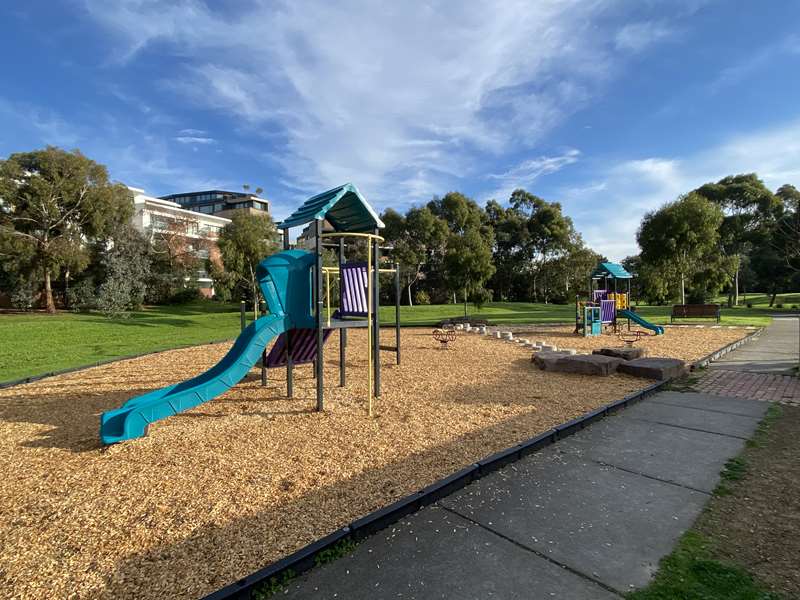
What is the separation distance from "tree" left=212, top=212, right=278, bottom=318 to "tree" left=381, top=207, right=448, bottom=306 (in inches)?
635

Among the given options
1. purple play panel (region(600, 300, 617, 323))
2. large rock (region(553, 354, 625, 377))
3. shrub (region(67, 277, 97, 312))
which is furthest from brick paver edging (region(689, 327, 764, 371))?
shrub (region(67, 277, 97, 312))

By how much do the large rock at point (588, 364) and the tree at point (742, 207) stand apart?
41040 mm

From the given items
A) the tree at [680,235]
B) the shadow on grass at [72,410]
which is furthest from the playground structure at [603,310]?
the shadow on grass at [72,410]

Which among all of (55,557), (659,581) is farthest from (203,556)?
(659,581)

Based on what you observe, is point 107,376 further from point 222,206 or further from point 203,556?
point 222,206

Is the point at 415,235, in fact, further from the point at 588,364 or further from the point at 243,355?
the point at 243,355

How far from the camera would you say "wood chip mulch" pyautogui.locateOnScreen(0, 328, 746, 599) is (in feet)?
8.80

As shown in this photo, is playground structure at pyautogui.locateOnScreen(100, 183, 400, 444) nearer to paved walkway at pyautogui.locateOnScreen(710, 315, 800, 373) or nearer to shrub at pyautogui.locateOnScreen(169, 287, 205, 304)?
paved walkway at pyautogui.locateOnScreen(710, 315, 800, 373)

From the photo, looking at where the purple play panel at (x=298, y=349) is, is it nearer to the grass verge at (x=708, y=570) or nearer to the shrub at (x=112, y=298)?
the grass verge at (x=708, y=570)

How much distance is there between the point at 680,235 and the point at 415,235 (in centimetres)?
2686

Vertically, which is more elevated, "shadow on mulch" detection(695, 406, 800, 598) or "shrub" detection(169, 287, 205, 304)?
"shrub" detection(169, 287, 205, 304)

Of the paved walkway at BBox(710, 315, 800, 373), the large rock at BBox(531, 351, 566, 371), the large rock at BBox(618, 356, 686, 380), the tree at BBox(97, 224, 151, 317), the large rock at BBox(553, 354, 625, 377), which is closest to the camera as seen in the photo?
the large rock at BBox(618, 356, 686, 380)

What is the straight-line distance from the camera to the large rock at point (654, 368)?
7.75 m

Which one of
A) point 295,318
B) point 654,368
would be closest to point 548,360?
point 654,368
